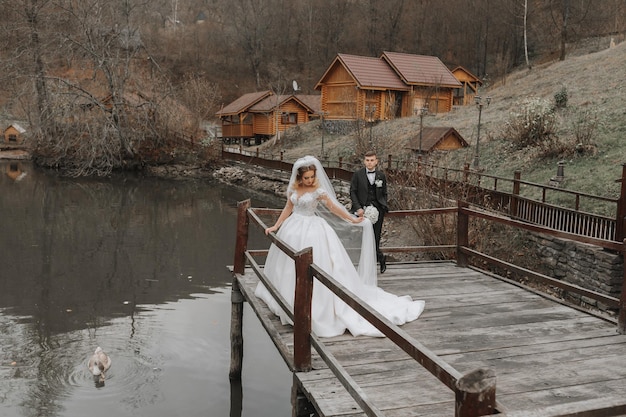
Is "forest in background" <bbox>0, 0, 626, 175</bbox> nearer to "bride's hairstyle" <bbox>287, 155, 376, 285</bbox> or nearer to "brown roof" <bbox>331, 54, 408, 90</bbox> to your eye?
"brown roof" <bbox>331, 54, 408, 90</bbox>

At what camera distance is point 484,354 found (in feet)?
16.3

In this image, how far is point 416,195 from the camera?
16.7 metres

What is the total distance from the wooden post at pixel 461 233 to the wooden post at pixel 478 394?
18.9 feet

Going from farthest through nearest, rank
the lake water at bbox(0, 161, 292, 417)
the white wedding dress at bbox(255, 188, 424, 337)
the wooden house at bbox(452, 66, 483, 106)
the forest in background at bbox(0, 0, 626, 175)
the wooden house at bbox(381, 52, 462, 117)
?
the wooden house at bbox(452, 66, 483, 106), the wooden house at bbox(381, 52, 462, 117), the forest in background at bbox(0, 0, 626, 175), the lake water at bbox(0, 161, 292, 417), the white wedding dress at bbox(255, 188, 424, 337)

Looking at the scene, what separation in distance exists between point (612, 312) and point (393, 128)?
2406cm

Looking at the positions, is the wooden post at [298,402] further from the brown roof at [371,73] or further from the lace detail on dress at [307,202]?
the brown roof at [371,73]

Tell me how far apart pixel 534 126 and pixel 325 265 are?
63.3 feet

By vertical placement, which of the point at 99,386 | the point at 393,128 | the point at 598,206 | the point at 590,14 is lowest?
the point at 99,386

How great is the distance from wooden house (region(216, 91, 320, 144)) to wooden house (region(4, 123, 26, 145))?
17.2 metres

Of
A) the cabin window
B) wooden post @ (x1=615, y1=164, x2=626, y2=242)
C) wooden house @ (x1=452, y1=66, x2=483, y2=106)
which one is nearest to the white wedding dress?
wooden post @ (x1=615, y1=164, x2=626, y2=242)

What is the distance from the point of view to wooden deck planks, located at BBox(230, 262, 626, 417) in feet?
13.6

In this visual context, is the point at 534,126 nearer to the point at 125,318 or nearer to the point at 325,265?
the point at 125,318

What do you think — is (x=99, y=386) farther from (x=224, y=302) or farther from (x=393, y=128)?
(x=393, y=128)

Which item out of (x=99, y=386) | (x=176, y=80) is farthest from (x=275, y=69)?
(x=99, y=386)
